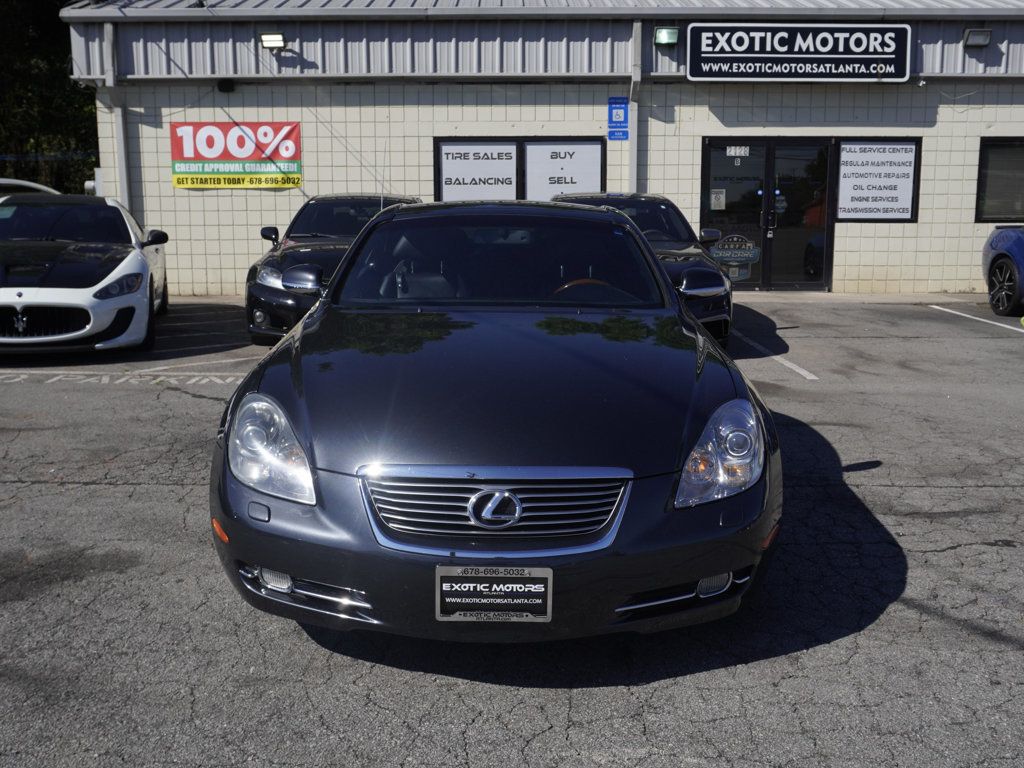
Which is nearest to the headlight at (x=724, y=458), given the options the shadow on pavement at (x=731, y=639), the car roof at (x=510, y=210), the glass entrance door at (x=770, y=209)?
the shadow on pavement at (x=731, y=639)

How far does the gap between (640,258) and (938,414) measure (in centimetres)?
330

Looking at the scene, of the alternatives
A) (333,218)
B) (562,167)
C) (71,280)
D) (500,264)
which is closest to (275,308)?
(71,280)

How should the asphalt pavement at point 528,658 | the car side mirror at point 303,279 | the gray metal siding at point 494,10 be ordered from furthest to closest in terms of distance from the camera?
the gray metal siding at point 494,10, the car side mirror at point 303,279, the asphalt pavement at point 528,658

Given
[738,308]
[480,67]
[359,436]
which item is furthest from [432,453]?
[480,67]

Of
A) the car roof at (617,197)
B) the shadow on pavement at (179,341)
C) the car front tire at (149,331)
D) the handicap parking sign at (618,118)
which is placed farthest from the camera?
the handicap parking sign at (618,118)

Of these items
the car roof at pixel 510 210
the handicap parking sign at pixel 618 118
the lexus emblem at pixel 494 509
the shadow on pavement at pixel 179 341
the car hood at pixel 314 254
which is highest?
the handicap parking sign at pixel 618 118

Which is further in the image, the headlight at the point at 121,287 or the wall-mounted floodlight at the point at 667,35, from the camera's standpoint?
the wall-mounted floodlight at the point at 667,35

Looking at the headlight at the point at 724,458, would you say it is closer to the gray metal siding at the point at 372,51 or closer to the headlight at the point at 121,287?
the headlight at the point at 121,287

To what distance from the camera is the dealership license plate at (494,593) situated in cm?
305

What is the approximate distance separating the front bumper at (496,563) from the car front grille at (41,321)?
5.98 metres

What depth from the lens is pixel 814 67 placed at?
14883 millimetres

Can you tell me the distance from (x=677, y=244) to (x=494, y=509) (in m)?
7.52

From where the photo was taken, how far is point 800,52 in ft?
48.7

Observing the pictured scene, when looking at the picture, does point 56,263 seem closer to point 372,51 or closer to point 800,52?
point 372,51
